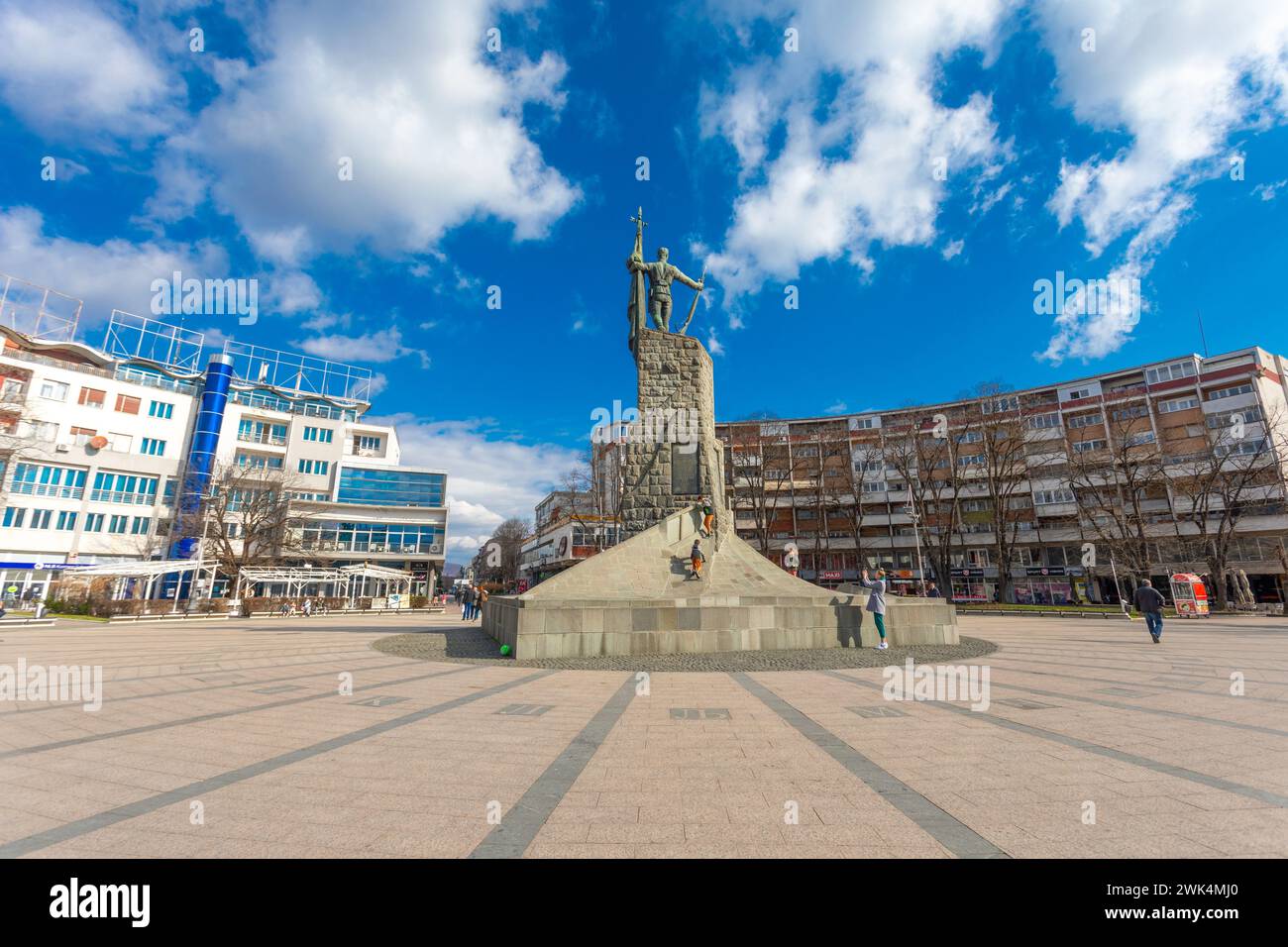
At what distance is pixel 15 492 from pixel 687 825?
2351 inches

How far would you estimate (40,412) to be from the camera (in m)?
42.4

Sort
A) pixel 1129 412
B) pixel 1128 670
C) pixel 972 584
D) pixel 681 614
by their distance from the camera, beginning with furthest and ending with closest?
pixel 972 584 → pixel 1129 412 → pixel 681 614 → pixel 1128 670

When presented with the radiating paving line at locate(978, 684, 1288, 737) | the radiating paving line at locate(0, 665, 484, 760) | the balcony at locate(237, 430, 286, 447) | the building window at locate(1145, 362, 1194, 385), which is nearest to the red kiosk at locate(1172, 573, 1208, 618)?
the building window at locate(1145, 362, 1194, 385)

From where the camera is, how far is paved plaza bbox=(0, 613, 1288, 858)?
3.07m

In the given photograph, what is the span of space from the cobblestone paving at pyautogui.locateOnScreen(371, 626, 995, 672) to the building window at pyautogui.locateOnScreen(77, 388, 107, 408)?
5106cm

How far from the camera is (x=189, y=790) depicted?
12.7 feet

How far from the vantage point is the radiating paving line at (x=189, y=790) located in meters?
2.99

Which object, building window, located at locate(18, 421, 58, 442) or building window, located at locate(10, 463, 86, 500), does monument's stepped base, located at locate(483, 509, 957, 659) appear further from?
building window, located at locate(10, 463, 86, 500)

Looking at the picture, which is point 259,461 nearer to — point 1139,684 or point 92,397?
point 92,397

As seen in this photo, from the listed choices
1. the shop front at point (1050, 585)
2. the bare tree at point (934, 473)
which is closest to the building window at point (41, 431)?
the bare tree at point (934, 473)

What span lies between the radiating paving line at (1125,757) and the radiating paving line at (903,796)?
6.36 ft

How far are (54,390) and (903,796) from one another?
2502 inches

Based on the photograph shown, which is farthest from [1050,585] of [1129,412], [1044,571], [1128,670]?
[1128,670]
